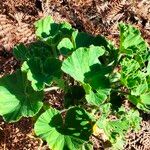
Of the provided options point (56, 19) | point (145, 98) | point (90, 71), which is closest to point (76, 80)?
point (90, 71)

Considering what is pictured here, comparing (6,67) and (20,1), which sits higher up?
(20,1)

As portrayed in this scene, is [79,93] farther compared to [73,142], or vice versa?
[79,93]

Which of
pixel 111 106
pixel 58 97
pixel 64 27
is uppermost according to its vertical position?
pixel 64 27

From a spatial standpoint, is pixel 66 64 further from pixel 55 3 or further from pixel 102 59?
pixel 55 3

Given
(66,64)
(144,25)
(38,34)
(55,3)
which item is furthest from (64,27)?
(144,25)

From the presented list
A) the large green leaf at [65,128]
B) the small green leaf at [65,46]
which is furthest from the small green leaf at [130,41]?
the large green leaf at [65,128]

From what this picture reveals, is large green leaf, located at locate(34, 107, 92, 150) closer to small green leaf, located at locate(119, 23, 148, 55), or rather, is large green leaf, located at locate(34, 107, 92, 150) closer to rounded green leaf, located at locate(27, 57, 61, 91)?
rounded green leaf, located at locate(27, 57, 61, 91)

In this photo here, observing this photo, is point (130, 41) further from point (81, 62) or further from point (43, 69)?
point (43, 69)

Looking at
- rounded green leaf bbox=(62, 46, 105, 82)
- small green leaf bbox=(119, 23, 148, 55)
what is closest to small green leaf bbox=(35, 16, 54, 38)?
rounded green leaf bbox=(62, 46, 105, 82)
